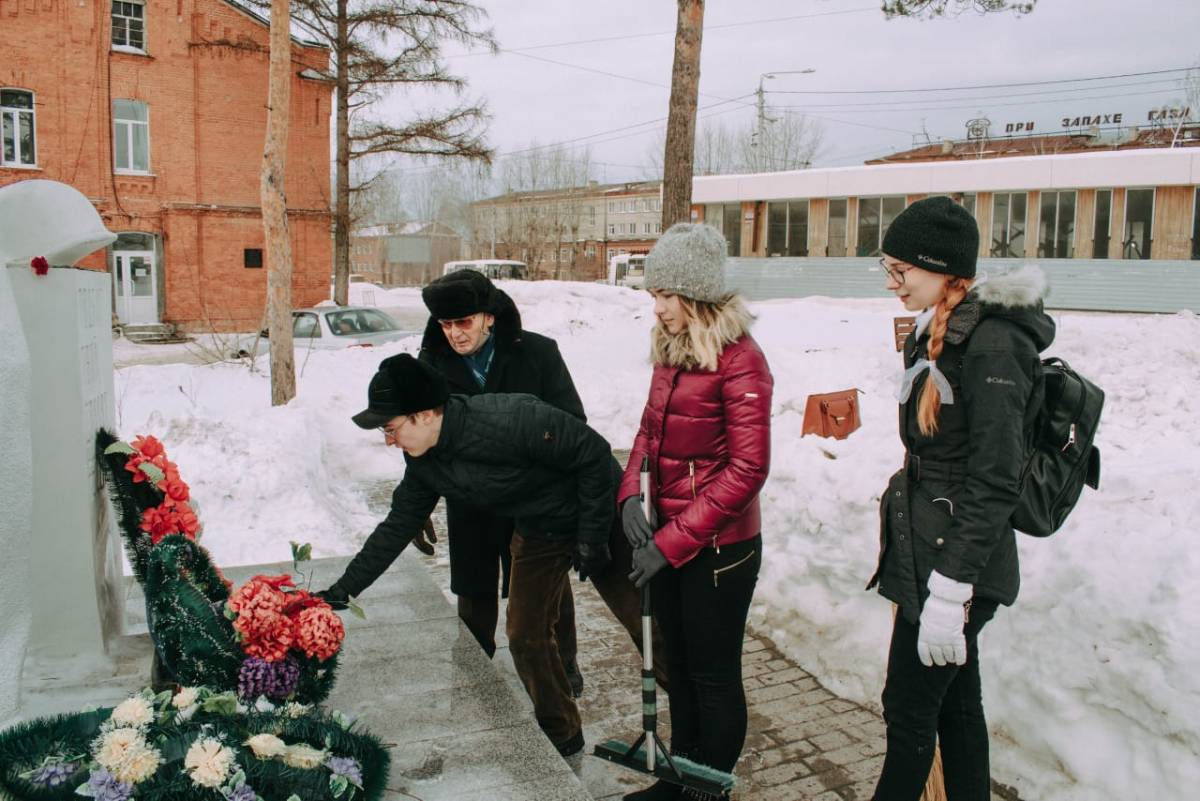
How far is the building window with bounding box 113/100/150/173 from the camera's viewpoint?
86.0 feet

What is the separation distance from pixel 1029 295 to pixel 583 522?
1.64 m

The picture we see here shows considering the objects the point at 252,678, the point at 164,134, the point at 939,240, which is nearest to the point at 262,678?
the point at 252,678

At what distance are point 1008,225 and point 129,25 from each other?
1033 inches

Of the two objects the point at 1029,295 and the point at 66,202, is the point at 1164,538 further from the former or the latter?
the point at 66,202

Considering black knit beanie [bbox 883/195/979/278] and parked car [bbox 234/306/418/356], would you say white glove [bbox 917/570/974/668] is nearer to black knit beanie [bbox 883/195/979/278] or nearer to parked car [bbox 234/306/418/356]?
black knit beanie [bbox 883/195/979/278]

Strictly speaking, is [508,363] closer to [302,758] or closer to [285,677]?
[285,677]

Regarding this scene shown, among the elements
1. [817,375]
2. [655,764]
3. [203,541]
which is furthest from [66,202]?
[817,375]

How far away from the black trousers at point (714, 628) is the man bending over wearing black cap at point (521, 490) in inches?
14.9

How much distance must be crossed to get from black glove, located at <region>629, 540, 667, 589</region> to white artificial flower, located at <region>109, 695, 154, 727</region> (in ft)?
4.71

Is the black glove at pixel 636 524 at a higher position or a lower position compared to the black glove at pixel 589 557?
higher

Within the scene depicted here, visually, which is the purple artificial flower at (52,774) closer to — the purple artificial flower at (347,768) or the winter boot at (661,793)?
the purple artificial flower at (347,768)

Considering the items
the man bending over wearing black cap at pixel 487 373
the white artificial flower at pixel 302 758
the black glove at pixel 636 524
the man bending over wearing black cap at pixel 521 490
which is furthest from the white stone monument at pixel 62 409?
the black glove at pixel 636 524

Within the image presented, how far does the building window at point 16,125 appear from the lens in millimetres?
24938

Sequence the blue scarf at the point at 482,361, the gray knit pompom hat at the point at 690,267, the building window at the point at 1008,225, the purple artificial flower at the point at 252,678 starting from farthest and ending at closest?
the building window at the point at 1008,225 < the blue scarf at the point at 482,361 < the gray knit pompom hat at the point at 690,267 < the purple artificial flower at the point at 252,678
